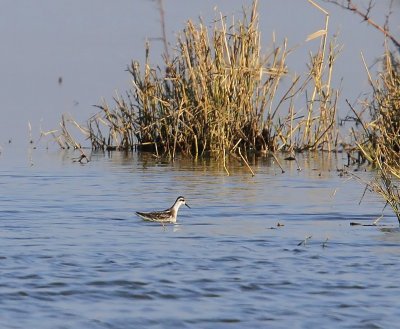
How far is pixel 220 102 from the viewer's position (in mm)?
17875

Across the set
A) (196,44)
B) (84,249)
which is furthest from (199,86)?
(84,249)

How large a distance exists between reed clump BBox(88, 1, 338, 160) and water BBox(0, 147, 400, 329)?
2534mm

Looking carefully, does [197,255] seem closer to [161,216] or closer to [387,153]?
[161,216]

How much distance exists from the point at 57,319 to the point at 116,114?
1262cm

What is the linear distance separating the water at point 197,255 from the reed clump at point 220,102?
2.53 m

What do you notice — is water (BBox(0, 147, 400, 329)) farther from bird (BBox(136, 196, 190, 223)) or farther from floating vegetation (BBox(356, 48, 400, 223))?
floating vegetation (BBox(356, 48, 400, 223))

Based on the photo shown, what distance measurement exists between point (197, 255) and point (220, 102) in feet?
28.4

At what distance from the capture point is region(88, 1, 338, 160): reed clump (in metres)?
17.9

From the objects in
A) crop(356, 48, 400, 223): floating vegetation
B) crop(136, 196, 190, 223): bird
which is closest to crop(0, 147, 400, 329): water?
crop(136, 196, 190, 223): bird

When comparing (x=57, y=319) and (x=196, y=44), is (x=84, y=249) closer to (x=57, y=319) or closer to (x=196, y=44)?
(x=57, y=319)

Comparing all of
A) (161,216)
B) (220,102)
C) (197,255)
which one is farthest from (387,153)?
(220,102)

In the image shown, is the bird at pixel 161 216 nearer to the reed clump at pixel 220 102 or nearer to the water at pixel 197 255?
the water at pixel 197 255

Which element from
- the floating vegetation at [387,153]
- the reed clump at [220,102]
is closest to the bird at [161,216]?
the floating vegetation at [387,153]

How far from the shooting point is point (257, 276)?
8.45m
